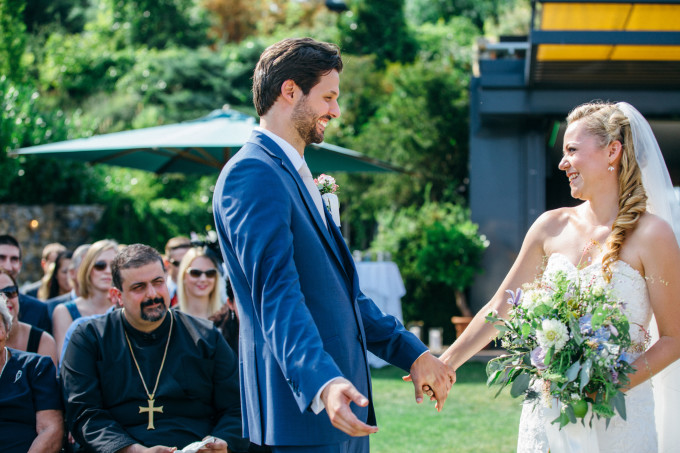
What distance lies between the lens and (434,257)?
461 inches

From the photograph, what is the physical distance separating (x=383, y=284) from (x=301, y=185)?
8.54m

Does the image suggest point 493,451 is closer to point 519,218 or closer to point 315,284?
point 315,284

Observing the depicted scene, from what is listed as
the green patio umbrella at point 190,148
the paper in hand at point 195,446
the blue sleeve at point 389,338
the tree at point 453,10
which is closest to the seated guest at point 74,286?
the green patio umbrella at point 190,148

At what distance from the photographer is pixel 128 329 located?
3854 mm

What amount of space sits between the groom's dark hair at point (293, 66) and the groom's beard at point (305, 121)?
49 mm

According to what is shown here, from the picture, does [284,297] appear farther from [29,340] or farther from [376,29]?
[376,29]

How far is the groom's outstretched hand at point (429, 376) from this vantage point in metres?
2.71

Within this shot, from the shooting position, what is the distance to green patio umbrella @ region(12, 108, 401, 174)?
7.11 meters

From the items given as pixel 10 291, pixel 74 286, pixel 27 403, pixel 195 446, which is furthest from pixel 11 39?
pixel 195 446

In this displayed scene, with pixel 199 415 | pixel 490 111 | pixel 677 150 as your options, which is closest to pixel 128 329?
pixel 199 415

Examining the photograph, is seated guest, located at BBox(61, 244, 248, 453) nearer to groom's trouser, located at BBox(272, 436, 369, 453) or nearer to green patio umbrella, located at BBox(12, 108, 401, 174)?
groom's trouser, located at BBox(272, 436, 369, 453)

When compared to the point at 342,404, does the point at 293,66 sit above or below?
above

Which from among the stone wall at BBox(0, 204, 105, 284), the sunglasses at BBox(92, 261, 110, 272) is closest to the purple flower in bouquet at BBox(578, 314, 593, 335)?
the sunglasses at BBox(92, 261, 110, 272)

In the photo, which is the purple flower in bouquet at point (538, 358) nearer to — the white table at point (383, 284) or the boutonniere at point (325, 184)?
the boutonniere at point (325, 184)
